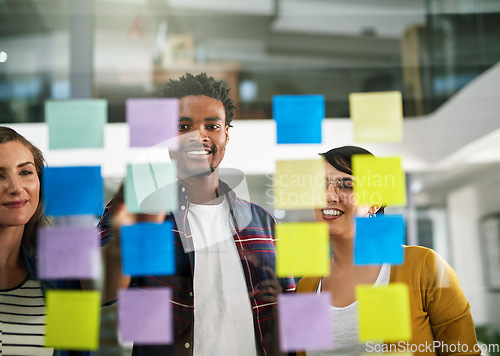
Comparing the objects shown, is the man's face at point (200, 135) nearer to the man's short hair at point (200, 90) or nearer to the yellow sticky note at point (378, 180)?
the man's short hair at point (200, 90)

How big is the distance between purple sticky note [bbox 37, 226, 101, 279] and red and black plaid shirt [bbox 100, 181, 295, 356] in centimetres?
4

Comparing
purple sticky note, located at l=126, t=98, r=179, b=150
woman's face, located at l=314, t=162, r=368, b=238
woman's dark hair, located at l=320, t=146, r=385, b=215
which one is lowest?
woman's face, located at l=314, t=162, r=368, b=238

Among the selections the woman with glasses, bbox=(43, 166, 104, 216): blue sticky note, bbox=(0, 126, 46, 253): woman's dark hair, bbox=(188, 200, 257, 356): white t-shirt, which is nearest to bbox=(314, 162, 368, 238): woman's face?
the woman with glasses

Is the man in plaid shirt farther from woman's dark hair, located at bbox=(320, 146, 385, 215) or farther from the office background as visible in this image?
woman's dark hair, located at bbox=(320, 146, 385, 215)

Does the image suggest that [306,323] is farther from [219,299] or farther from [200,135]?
[200,135]

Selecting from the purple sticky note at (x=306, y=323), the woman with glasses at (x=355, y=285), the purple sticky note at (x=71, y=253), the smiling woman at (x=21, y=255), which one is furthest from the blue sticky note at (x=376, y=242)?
the smiling woman at (x=21, y=255)

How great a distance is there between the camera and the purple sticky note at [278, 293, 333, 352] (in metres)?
0.96

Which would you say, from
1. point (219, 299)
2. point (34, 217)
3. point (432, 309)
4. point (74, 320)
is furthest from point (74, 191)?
point (432, 309)

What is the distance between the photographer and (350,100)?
104 centimetres

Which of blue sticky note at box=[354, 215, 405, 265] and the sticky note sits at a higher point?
the sticky note

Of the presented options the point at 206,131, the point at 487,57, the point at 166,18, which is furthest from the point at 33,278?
the point at 487,57

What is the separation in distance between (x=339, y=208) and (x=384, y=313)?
0.24 m

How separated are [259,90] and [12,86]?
710mm

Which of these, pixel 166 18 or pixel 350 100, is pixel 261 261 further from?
pixel 166 18
